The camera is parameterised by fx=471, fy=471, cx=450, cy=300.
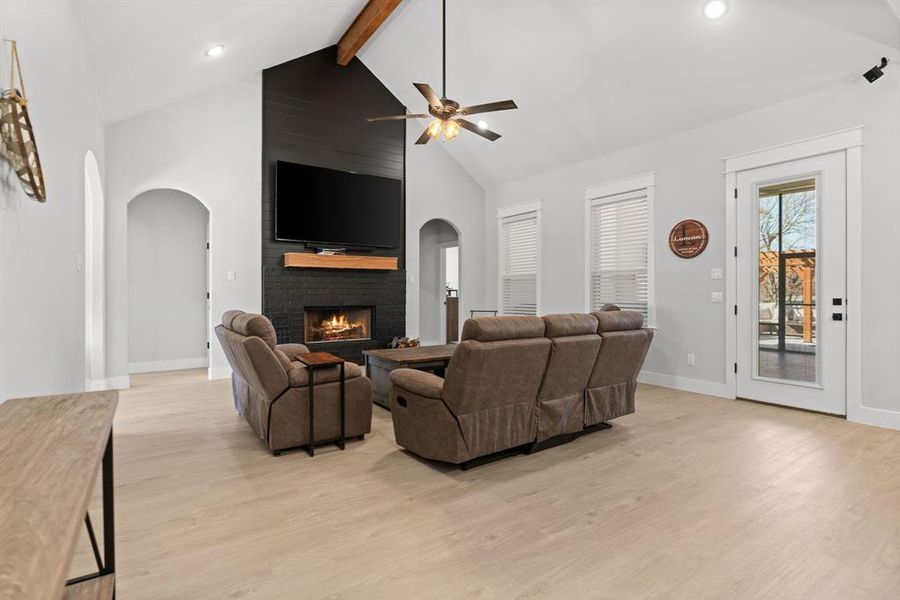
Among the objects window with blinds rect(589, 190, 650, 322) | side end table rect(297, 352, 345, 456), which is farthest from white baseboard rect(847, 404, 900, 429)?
side end table rect(297, 352, 345, 456)

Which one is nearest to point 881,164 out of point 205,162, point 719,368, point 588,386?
point 719,368

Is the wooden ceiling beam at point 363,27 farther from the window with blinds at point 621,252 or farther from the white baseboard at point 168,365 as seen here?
the white baseboard at point 168,365

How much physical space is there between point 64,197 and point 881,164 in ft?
19.7

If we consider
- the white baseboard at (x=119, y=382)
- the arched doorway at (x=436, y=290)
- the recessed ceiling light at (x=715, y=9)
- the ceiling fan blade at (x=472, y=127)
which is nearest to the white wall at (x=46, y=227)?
the white baseboard at (x=119, y=382)

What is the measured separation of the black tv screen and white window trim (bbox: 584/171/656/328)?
2.78 meters

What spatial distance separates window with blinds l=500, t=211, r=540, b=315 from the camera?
741cm

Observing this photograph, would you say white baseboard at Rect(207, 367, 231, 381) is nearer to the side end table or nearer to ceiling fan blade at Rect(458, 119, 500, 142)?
the side end table

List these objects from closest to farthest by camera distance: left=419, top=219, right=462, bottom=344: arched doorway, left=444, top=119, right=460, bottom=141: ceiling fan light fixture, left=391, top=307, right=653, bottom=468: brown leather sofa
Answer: left=391, top=307, right=653, bottom=468: brown leather sofa < left=444, top=119, right=460, bottom=141: ceiling fan light fixture < left=419, top=219, right=462, bottom=344: arched doorway

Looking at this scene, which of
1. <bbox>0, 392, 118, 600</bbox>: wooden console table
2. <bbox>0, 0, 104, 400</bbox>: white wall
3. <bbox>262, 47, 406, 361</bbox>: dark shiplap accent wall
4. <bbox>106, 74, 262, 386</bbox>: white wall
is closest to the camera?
<bbox>0, 392, 118, 600</bbox>: wooden console table

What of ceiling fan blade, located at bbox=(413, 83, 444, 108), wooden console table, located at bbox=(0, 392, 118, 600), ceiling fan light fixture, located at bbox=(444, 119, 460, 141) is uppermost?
ceiling fan blade, located at bbox=(413, 83, 444, 108)

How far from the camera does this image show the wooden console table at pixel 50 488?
55 centimetres

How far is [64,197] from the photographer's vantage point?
9.09ft

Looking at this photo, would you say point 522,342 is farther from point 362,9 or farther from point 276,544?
point 362,9

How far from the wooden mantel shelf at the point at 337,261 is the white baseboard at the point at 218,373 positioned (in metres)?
1.53
